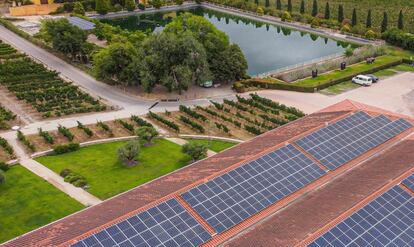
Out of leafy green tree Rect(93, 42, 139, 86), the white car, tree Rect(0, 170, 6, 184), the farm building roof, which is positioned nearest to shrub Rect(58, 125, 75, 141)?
tree Rect(0, 170, 6, 184)

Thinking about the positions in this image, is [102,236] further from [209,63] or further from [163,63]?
[209,63]

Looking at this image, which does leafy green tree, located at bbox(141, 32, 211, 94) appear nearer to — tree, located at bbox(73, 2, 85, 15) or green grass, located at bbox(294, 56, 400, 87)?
green grass, located at bbox(294, 56, 400, 87)

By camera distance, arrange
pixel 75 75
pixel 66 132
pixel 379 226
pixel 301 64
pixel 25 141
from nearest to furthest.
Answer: pixel 379 226, pixel 25 141, pixel 66 132, pixel 75 75, pixel 301 64

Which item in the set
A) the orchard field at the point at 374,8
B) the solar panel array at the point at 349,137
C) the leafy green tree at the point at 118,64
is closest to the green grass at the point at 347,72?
the leafy green tree at the point at 118,64

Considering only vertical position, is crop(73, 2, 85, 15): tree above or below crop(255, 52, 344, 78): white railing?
above

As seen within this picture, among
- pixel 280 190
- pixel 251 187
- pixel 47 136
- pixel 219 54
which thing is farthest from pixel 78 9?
pixel 280 190

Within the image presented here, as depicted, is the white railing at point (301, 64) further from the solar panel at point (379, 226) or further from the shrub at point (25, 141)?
the solar panel at point (379, 226)

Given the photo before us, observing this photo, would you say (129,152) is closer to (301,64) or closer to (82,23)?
(301,64)
